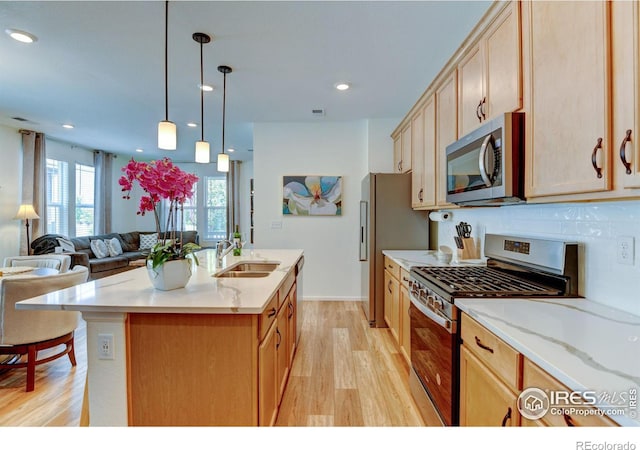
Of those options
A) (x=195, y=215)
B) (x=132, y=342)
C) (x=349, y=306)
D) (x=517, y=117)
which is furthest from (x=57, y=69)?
(x=195, y=215)

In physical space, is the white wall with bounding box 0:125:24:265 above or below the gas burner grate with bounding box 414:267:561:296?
above

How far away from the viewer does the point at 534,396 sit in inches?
38.5

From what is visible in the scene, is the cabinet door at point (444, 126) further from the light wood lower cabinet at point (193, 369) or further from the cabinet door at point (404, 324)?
the light wood lower cabinet at point (193, 369)

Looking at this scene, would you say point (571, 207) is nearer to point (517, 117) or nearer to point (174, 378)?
point (517, 117)

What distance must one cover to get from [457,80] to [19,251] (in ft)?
22.0

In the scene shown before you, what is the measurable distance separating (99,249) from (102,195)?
1.52 m

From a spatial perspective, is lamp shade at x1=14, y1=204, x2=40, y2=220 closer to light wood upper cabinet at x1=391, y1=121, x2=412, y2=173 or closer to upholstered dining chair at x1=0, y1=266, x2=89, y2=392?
upholstered dining chair at x1=0, y1=266, x2=89, y2=392

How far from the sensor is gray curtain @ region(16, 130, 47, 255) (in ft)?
16.8

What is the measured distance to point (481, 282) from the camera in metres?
1.75

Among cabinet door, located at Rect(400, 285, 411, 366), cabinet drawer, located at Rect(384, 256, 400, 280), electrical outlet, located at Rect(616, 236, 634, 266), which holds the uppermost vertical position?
electrical outlet, located at Rect(616, 236, 634, 266)

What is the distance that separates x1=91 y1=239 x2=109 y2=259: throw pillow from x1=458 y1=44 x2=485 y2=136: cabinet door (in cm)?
642

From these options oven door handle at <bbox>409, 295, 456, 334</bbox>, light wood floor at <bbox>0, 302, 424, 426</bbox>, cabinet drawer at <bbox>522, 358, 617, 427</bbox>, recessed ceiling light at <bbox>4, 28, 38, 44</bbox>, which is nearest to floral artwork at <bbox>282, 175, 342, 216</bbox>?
light wood floor at <bbox>0, 302, 424, 426</bbox>

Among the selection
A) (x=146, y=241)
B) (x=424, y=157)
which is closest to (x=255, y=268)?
(x=424, y=157)

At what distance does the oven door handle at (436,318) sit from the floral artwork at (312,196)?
9.25 ft
